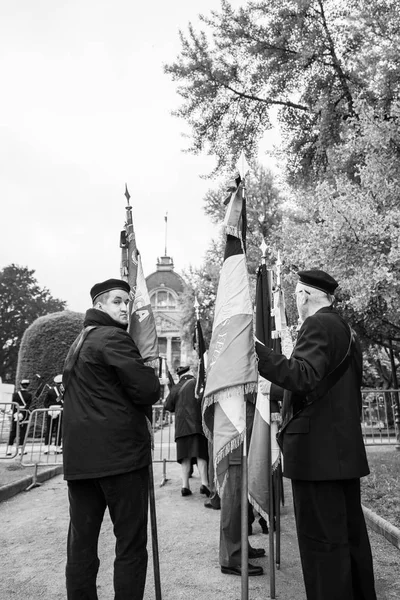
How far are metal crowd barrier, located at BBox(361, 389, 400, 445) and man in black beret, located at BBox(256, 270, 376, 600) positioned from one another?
1003cm

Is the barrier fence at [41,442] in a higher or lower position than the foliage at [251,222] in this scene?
lower

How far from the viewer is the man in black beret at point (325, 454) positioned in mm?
2740

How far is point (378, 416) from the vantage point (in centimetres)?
1281

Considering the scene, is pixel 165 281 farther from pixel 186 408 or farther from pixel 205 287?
pixel 186 408

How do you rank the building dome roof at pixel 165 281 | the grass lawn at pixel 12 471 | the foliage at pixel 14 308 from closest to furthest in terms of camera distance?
the grass lawn at pixel 12 471, the foliage at pixel 14 308, the building dome roof at pixel 165 281

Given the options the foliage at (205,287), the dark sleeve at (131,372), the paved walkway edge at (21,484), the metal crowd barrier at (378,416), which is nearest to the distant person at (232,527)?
the dark sleeve at (131,372)

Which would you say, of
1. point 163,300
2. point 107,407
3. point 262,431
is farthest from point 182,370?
point 163,300

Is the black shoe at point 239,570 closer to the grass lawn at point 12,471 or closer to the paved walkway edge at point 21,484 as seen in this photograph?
the paved walkway edge at point 21,484

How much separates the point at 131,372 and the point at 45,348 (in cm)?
1593

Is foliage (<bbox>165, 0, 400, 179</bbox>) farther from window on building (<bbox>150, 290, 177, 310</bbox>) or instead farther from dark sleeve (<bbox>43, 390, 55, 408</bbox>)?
window on building (<bbox>150, 290, 177, 310</bbox>)

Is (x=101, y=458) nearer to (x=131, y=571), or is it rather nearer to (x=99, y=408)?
(x=99, y=408)

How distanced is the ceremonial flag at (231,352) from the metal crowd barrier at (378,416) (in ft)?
32.3

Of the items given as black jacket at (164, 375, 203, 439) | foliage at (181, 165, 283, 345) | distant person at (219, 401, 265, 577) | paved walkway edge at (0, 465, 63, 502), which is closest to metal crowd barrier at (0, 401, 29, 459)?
paved walkway edge at (0, 465, 63, 502)

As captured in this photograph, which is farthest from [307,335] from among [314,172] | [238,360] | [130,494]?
[314,172]
